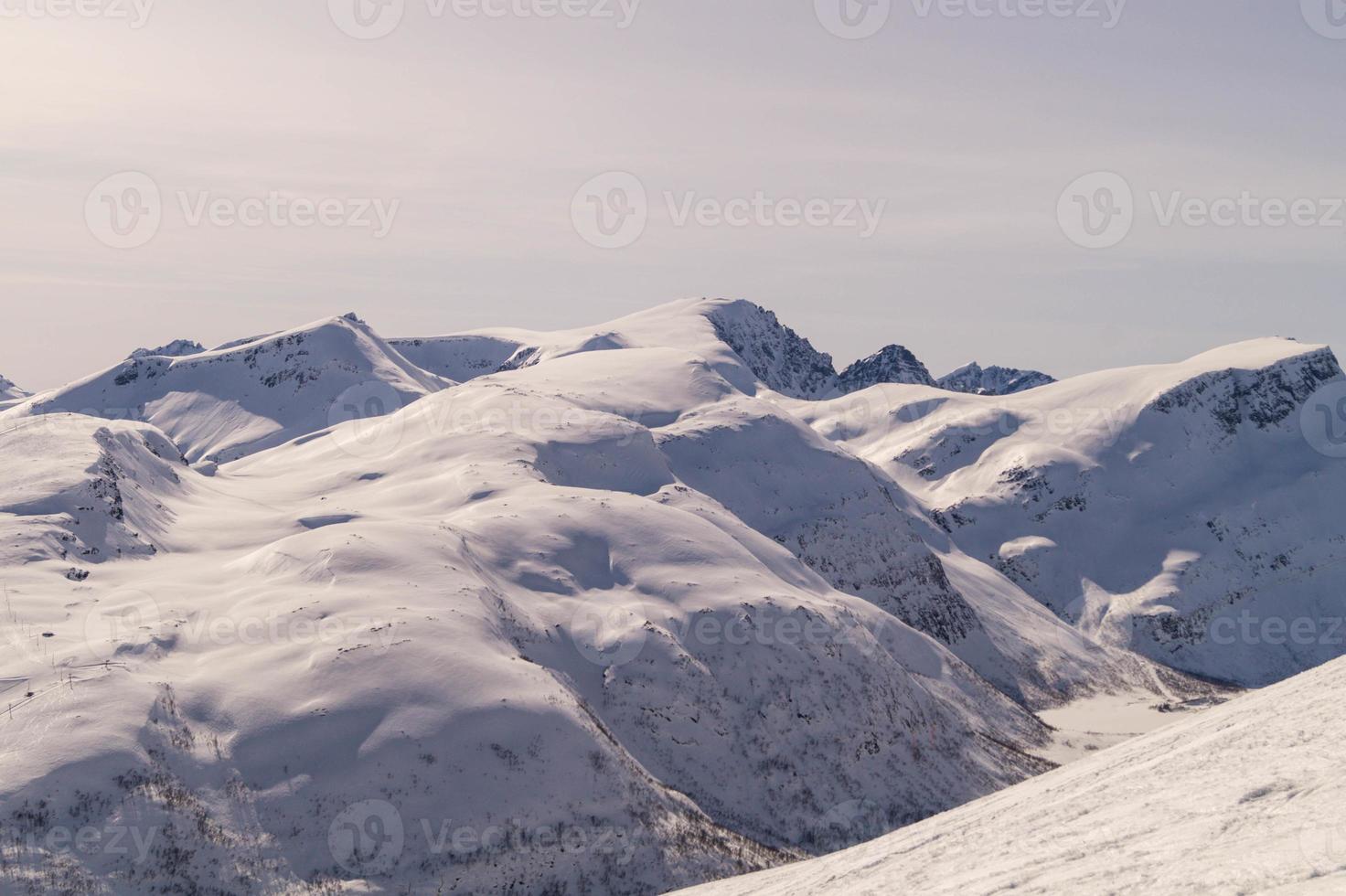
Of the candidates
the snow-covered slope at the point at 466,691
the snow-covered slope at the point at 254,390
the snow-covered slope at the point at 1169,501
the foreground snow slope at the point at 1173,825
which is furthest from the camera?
the snow-covered slope at the point at 254,390

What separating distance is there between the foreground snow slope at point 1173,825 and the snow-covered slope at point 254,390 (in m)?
130

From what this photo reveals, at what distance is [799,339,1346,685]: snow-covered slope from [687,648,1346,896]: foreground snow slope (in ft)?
342

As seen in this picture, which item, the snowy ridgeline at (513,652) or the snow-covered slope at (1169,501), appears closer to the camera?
the snowy ridgeline at (513,652)

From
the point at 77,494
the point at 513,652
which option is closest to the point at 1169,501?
the point at 513,652

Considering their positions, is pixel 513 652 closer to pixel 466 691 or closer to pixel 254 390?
pixel 466 691

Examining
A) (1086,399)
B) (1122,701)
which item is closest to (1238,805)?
(1122,701)

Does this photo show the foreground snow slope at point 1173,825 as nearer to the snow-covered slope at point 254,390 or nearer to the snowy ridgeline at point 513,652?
the snowy ridgeline at point 513,652

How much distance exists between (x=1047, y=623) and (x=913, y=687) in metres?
52.4

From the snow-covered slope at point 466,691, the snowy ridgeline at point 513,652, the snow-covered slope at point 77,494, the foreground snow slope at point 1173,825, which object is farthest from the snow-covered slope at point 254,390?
the foreground snow slope at point 1173,825

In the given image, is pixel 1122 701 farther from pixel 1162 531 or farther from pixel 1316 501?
pixel 1316 501

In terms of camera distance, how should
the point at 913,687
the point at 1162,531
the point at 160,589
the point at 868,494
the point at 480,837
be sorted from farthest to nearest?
the point at 1162,531 → the point at 868,494 → the point at 913,687 → the point at 160,589 → the point at 480,837

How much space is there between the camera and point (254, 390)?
15638 cm

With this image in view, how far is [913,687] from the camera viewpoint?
197ft

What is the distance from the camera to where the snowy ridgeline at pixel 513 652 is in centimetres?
3491
